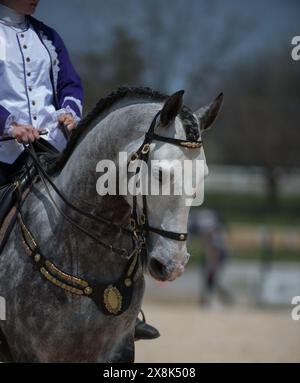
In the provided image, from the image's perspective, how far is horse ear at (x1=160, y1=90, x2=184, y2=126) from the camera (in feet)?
14.0

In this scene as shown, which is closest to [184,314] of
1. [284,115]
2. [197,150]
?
[197,150]

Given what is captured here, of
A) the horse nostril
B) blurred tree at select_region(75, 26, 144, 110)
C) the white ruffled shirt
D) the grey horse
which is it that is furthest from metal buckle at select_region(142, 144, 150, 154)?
blurred tree at select_region(75, 26, 144, 110)

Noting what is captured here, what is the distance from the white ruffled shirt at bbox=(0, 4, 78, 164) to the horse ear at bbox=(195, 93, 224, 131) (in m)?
1.04

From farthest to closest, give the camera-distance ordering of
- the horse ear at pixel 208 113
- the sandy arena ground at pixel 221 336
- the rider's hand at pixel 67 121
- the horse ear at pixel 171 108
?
the sandy arena ground at pixel 221 336 → the rider's hand at pixel 67 121 → the horse ear at pixel 208 113 → the horse ear at pixel 171 108

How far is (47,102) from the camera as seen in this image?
539cm

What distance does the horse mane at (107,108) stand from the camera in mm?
4410

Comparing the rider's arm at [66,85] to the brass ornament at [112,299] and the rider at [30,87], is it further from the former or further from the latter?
the brass ornament at [112,299]

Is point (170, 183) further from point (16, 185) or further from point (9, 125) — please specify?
point (9, 125)

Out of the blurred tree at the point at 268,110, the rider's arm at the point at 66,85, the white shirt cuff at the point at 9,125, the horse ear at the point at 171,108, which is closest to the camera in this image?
the horse ear at the point at 171,108

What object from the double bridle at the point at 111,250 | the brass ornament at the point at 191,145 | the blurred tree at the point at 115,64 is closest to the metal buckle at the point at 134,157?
the double bridle at the point at 111,250

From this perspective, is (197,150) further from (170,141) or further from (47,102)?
(47,102)

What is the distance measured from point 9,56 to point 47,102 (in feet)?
1.26

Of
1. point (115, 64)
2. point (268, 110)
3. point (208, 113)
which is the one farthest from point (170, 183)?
point (268, 110)

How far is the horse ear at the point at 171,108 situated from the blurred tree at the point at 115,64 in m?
18.1
